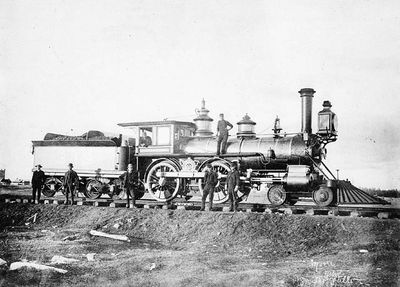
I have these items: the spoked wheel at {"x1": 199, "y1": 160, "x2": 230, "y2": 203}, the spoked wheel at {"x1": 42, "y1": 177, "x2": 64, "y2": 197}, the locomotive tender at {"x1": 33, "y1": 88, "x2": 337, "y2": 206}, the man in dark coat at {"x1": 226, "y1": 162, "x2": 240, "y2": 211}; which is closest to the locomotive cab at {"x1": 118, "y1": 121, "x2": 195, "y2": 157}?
the locomotive tender at {"x1": 33, "y1": 88, "x2": 337, "y2": 206}

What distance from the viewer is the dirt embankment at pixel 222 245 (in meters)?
6.46

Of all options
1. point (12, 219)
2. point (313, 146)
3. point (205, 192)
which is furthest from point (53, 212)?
point (313, 146)

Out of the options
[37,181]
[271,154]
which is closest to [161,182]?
[271,154]

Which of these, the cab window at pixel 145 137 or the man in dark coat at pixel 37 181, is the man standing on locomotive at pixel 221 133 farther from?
the man in dark coat at pixel 37 181

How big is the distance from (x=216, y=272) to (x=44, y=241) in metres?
4.16

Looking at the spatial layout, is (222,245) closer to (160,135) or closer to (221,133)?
(221,133)

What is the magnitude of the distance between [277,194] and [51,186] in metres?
8.11

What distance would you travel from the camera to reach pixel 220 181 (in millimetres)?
12656

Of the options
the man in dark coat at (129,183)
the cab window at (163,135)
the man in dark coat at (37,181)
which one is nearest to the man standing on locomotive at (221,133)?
the cab window at (163,135)

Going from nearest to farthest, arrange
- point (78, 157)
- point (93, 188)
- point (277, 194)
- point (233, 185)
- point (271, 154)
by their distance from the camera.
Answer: point (233, 185) < point (277, 194) < point (271, 154) < point (93, 188) < point (78, 157)

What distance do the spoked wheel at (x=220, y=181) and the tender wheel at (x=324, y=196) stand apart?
2573 millimetres

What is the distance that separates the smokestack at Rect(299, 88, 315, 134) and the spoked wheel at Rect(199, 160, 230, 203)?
252 cm

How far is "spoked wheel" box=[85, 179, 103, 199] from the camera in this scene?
1431 cm

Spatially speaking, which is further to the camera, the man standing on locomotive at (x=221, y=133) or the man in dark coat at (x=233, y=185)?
the man standing on locomotive at (x=221, y=133)
